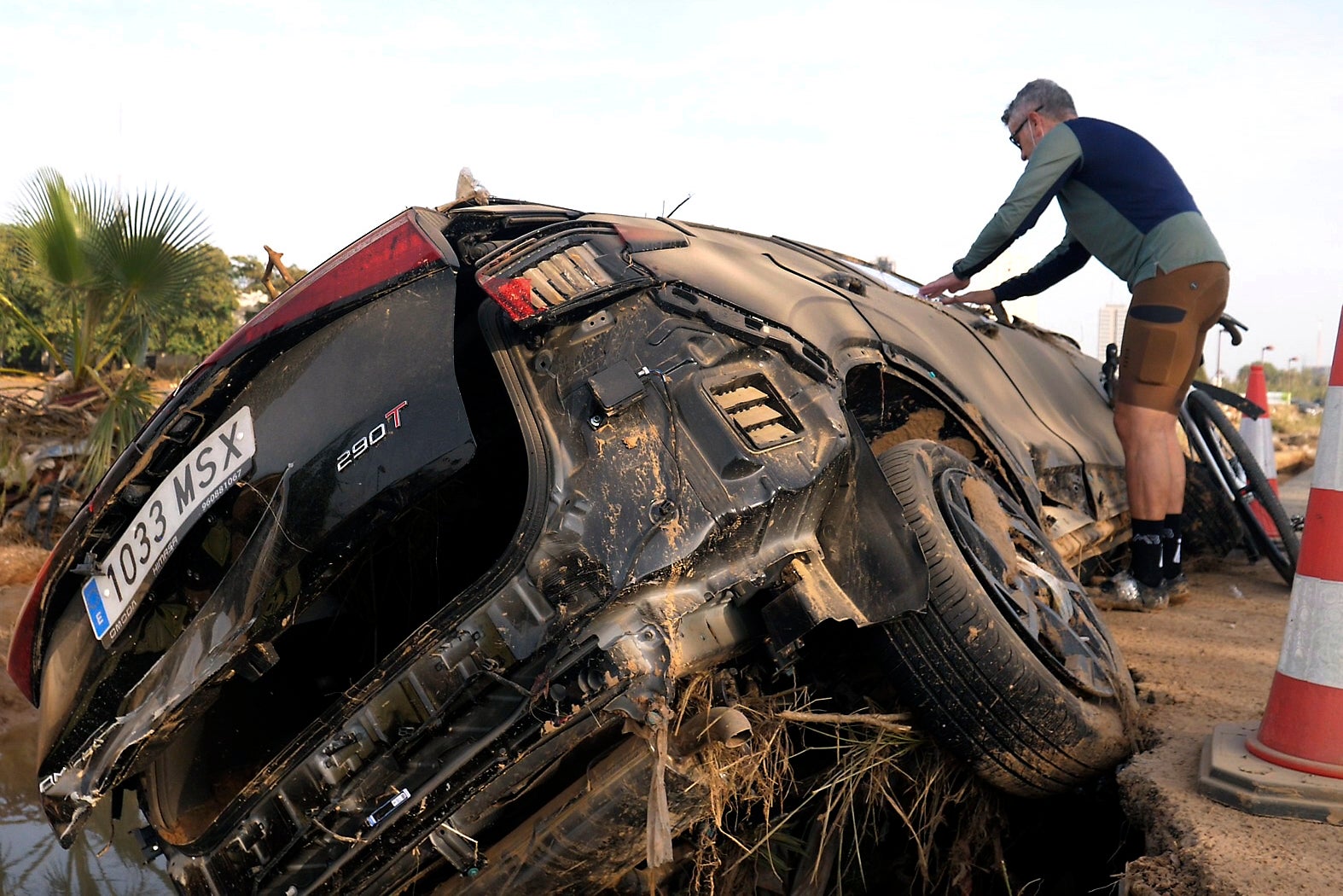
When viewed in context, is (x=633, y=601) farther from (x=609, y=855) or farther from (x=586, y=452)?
(x=609, y=855)

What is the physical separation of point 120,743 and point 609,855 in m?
0.97

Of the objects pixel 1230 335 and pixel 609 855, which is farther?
pixel 1230 335

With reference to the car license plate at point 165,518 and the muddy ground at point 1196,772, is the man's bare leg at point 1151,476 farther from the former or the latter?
the car license plate at point 165,518

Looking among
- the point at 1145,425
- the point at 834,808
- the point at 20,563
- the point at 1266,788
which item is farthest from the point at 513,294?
the point at 20,563

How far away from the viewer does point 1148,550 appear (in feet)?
14.0

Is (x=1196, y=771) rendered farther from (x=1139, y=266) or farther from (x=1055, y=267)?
(x=1055, y=267)

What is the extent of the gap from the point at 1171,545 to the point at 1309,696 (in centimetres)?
213

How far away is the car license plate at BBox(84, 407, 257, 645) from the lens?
7.17ft

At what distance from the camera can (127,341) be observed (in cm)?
777

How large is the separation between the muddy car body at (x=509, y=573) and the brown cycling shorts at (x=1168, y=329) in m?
1.89

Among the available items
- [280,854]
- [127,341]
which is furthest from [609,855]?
[127,341]

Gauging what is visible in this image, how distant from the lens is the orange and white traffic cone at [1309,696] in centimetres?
221

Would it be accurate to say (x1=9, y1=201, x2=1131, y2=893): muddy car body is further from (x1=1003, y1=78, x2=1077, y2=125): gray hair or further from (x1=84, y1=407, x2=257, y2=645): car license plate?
(x1=1003, y1=78, x2=1077, y2=125): gray hair

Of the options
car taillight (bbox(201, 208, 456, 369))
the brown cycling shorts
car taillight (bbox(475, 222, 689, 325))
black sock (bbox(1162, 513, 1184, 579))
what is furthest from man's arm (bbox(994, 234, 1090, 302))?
car taillight (bbox(201, 208, 456, 369))
